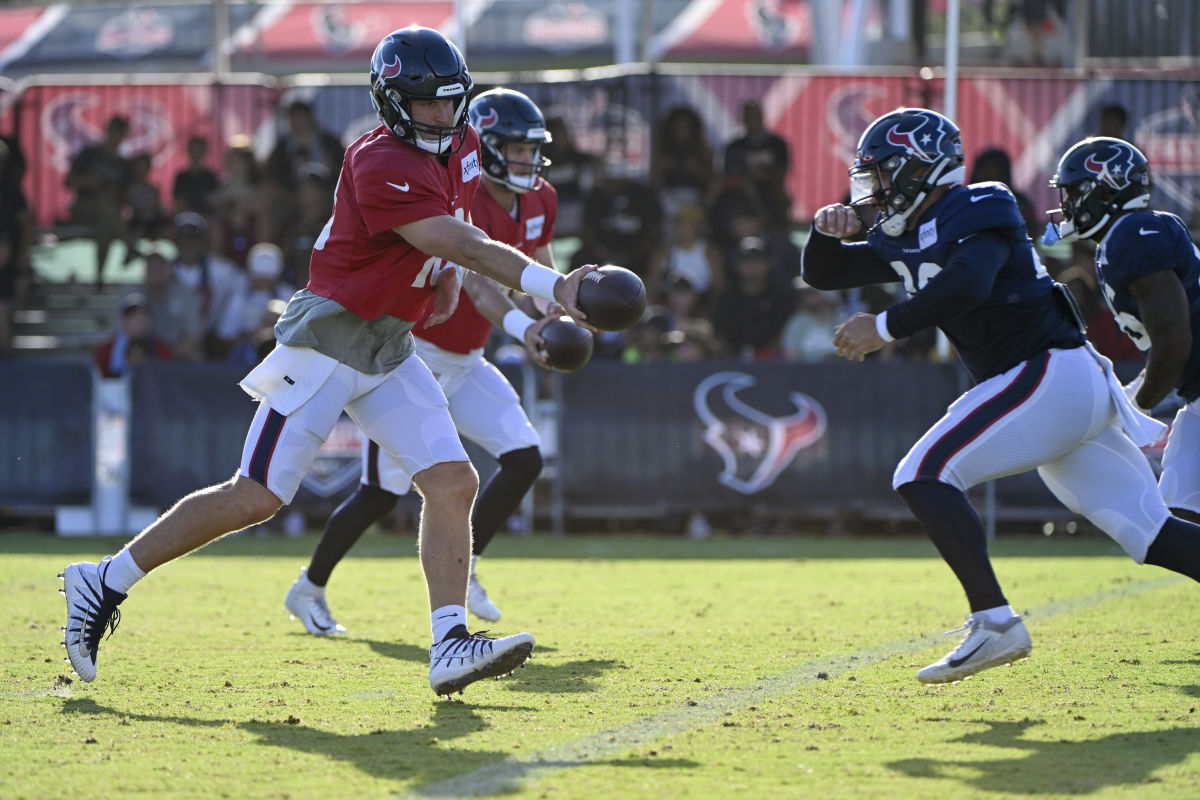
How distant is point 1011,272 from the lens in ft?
17.7

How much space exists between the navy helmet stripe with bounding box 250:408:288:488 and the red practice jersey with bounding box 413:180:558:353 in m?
1.68

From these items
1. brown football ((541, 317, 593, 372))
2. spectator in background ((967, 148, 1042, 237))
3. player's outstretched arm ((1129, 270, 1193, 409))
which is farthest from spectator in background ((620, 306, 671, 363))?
player's outstretched arm ((1129, 270, 1193, 409))

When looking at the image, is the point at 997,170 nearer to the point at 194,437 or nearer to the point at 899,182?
the point at 194,437

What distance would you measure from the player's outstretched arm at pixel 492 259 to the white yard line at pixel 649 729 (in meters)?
1.25

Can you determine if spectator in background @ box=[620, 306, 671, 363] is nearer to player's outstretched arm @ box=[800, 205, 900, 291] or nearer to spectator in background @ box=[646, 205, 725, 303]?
spectator in background @ box=[646, 205, 725, 303]

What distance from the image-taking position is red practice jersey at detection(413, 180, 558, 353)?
718 cm

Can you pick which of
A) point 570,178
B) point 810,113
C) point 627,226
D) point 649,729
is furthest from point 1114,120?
point 649,729

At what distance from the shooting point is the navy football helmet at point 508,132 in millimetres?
7160

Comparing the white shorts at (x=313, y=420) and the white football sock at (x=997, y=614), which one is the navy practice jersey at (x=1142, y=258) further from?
the white shorts at (x=313, y=420)

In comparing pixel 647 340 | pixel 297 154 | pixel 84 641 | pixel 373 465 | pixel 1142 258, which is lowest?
pixel 84 641

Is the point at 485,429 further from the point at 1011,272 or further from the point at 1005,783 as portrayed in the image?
the point at 1005,783

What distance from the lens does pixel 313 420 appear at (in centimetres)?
535

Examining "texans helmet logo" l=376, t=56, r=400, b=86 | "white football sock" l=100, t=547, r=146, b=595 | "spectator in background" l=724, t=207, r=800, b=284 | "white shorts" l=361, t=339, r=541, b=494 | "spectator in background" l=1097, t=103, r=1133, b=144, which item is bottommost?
"white football sock" l=100, t=547, r=146, b=595

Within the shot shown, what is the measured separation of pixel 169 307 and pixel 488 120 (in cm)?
709
